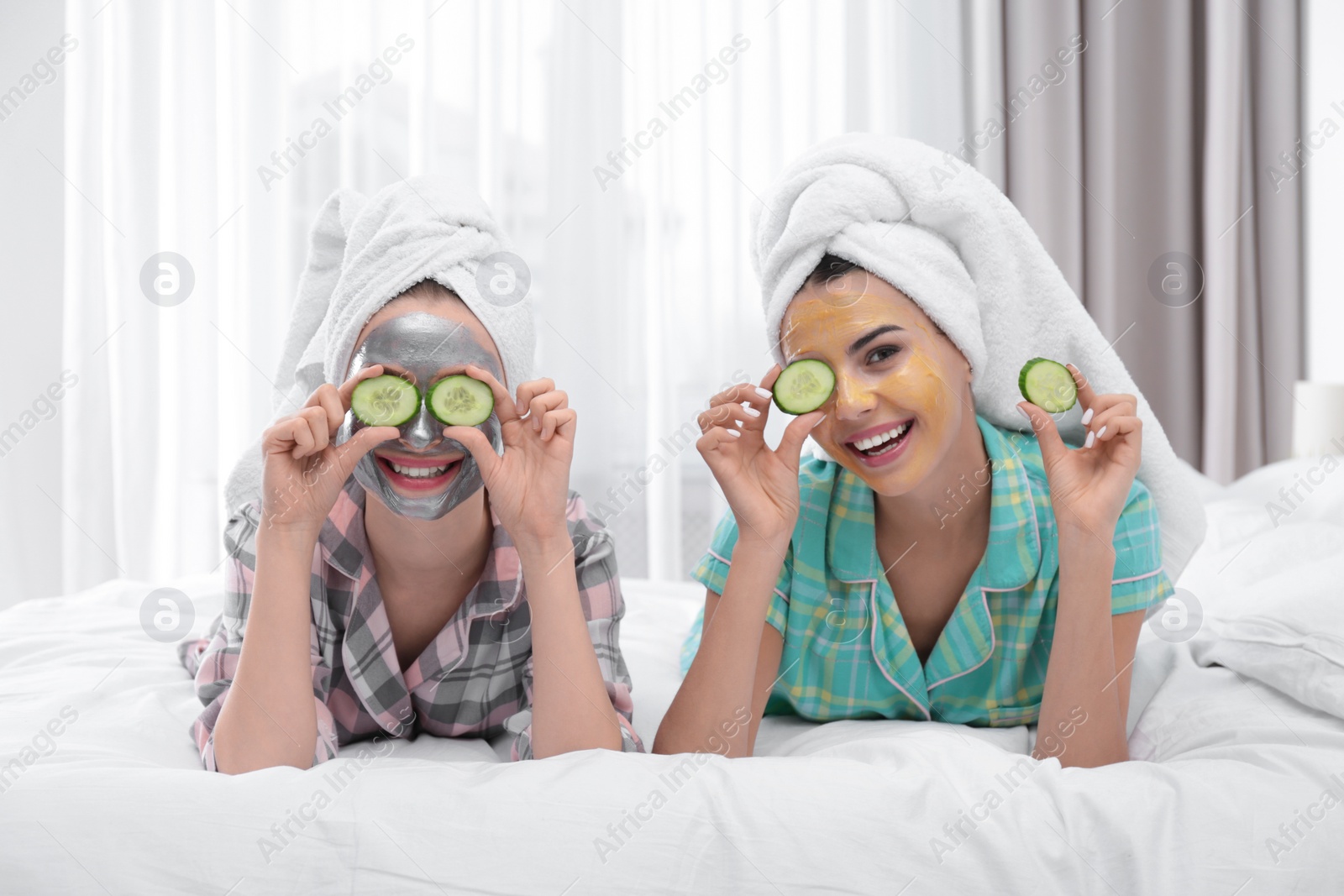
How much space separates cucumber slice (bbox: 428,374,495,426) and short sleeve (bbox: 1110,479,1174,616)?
106 centimetres

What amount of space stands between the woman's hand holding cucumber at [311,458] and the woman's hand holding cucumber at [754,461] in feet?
1.73

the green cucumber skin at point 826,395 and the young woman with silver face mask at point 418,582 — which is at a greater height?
the green cucumber skin at point 826,395

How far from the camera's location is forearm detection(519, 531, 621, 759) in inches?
59.4

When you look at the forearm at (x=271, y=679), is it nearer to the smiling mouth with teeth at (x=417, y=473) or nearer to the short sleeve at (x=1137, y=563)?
the smiling mouth with teeth at (x=417, y=473)

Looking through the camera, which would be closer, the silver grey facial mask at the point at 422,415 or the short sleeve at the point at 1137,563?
the silver grey facial mask at the point at 422,415

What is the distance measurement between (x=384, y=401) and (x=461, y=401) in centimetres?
12

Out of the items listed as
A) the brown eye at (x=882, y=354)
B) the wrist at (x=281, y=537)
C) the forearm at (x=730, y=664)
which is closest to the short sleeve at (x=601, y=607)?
the forearm at (x=730, y=664)

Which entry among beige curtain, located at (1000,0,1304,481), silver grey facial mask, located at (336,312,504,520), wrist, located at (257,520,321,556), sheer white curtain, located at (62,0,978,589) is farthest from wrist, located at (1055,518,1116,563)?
beige curtain, located at (1000,0,1304,481)

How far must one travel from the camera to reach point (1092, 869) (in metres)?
1.23

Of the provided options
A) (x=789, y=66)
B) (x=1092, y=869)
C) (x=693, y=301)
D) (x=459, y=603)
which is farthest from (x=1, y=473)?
(x=1092, y=869)

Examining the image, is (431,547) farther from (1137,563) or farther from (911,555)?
(1137,563)

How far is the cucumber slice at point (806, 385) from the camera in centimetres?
161

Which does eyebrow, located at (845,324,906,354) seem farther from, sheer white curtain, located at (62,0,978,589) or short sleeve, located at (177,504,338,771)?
sheer white curtain, located at (62,0,978,589)

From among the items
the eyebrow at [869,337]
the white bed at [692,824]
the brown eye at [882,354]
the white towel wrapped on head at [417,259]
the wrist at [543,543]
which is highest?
the white towel wrapped on head at [417,259]
